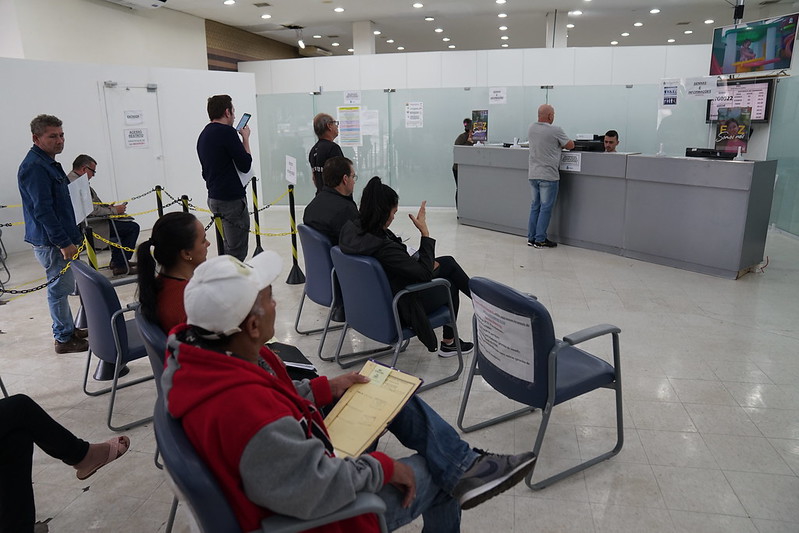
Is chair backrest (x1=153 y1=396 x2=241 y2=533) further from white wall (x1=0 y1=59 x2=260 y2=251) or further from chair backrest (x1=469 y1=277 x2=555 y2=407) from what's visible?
white wall (x1=0 y1=59 x2=260 y2=251)

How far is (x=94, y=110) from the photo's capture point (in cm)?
742

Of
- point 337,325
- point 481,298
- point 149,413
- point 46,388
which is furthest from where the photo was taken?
point 337,325

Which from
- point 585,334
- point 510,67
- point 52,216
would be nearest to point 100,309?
point 52,216

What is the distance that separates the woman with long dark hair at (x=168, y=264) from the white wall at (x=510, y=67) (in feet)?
25.4

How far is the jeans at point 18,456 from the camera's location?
1835mm

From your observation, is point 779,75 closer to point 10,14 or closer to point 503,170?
point 503,170

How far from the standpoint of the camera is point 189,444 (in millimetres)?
1221

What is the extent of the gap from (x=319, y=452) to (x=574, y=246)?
572 cm

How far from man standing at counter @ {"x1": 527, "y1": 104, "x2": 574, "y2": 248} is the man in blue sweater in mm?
3155

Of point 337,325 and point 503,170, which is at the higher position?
point 503,170

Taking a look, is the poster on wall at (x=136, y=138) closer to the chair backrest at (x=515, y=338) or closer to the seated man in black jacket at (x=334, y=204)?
the seated man in black jacket at (x=334, y=204)

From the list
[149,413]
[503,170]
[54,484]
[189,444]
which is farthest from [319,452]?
[503,170]

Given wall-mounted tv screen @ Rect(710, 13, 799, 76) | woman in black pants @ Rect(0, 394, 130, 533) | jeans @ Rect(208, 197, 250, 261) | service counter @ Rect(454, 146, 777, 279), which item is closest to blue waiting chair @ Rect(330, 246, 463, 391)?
woman in black pants @ Rect(0, 394, 130, 533)

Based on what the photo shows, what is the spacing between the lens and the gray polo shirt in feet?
20.3
